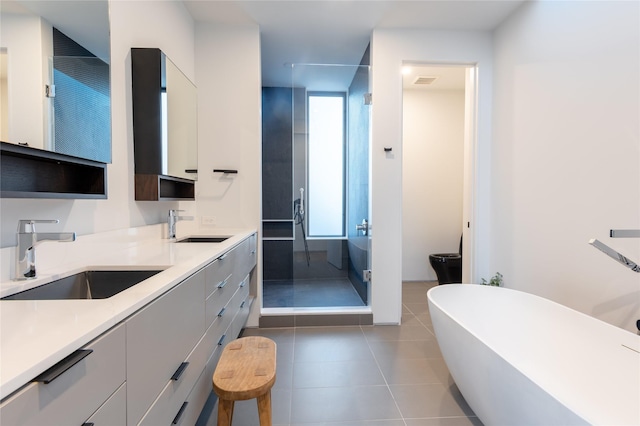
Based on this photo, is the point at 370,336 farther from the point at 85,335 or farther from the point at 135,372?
the point at 85,335

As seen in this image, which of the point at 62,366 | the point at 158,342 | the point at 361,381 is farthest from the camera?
the point at 361,381

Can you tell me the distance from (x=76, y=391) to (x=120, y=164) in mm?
1407

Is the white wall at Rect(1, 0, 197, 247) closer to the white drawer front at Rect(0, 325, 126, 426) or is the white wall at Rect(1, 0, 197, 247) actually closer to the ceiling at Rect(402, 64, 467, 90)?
the white drawer front at Rect(0, 325, 126, 426)

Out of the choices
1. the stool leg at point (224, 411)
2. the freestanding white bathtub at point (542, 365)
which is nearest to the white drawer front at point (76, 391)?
the stool leg at point (224, 411)

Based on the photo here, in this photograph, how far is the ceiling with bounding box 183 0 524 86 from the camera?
2430 millimetres

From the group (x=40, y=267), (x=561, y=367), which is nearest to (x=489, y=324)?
(x=561, y=367)

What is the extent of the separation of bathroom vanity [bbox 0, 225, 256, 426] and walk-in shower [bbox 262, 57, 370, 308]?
1482 millimetres

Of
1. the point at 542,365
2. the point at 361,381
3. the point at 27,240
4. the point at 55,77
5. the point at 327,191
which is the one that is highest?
the point at 55,77

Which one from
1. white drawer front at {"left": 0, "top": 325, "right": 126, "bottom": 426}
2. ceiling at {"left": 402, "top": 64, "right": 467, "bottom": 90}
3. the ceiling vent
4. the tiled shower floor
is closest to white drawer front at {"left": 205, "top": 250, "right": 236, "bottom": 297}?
white drawer front at {"left": 0, "top": 325, "right": 126, "bottom": 426}

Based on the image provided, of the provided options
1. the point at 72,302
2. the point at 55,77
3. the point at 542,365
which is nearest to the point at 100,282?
the point at 72,302

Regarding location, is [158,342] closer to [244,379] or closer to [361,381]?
[244,379]

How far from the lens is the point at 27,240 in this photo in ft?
3.27

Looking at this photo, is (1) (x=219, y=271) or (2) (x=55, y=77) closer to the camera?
(2) (x=55, y=77)

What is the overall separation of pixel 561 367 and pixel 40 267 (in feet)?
8.65
